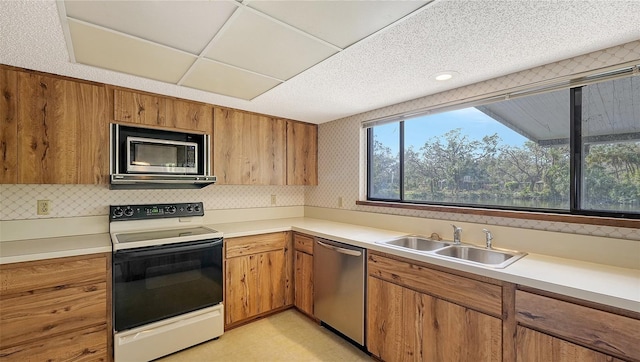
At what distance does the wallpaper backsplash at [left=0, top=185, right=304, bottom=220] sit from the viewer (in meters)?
2.15

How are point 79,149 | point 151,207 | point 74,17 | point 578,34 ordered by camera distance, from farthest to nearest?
point 151,207
point 79,149
point 578,34
point 74,17

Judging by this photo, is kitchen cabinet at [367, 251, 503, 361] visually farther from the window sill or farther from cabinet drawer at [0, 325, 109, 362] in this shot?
cabinet drawer at [0, 325, 109, 362]

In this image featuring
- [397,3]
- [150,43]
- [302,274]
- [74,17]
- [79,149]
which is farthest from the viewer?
[302,274]

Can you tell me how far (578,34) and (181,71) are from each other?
7.96 feet

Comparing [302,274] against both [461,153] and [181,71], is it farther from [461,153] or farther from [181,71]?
[181,71]

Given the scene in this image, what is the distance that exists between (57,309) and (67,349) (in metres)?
0.29

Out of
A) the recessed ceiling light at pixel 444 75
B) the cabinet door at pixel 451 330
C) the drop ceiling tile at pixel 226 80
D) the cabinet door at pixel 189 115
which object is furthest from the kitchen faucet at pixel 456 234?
the cabinet door at pixel 189 115

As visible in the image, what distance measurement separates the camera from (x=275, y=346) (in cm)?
237

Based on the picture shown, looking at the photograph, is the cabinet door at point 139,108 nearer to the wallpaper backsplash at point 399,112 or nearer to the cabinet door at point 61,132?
the cabinet door at point 61,132

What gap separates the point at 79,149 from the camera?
2.17m

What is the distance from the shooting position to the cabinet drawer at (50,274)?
5.64ft

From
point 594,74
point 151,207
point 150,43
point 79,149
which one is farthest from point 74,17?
point 594,74

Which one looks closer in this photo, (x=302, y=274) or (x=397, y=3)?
(x=397, y=3)

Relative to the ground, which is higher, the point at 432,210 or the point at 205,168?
the point at 205,168
